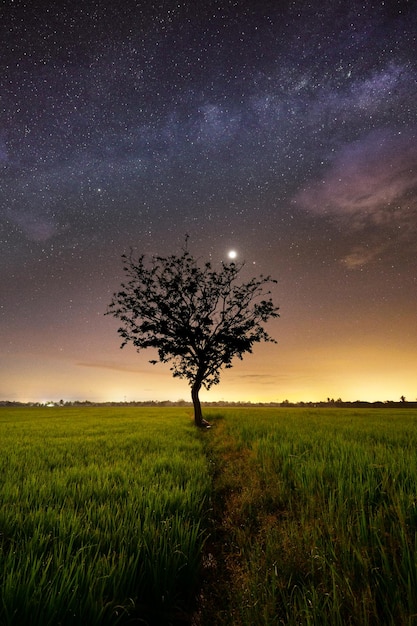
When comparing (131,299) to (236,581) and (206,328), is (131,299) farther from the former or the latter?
(236,581)

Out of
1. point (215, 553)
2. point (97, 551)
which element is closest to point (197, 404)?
point (215, 553)

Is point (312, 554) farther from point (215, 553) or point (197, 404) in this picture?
point (197, 404)

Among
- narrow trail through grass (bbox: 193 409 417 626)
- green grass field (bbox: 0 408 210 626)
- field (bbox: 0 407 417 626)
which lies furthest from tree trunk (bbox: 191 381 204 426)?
narrow trail through grass (bbox: 193 409 417 626)

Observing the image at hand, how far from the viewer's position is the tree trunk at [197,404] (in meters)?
22.7

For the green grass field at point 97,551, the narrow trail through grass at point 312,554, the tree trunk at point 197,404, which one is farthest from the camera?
the tree trunk at point 197,404

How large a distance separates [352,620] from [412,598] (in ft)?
1.27

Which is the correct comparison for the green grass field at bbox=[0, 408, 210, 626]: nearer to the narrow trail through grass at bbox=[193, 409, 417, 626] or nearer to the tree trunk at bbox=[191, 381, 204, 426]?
the narrow trail through grass at bbox=[193, 409, 417, 626]

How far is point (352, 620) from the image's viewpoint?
200 cm

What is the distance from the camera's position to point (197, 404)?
23.0m

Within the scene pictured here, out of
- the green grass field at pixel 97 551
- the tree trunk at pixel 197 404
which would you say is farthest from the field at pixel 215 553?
the tree trunk at pixel 197 404

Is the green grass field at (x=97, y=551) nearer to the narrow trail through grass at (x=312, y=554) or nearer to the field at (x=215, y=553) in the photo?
the field at (x=215, y=553)

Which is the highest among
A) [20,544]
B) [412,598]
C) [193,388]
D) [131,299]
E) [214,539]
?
[131,299]

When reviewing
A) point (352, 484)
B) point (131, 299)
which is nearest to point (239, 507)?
point (352, 484)

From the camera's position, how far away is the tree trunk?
22688mm
